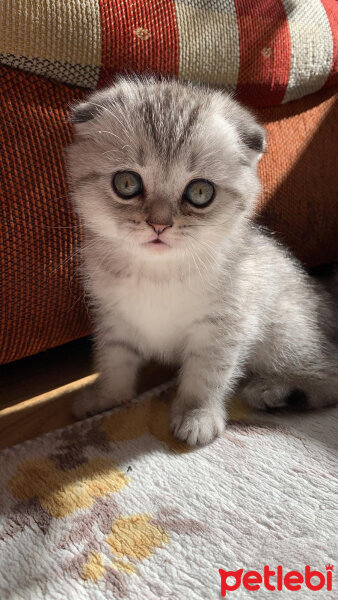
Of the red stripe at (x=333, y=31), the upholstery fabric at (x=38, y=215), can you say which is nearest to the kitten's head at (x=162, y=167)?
the upholstery fabric at (x=38, y=215)

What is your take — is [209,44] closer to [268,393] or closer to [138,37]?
[138,37]

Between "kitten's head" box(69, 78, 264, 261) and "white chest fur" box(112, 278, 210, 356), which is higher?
"kitten's head" box(69, 78, 264, 261)

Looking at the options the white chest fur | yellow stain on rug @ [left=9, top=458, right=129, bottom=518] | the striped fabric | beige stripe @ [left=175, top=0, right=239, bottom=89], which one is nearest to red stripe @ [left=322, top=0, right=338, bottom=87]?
the striped fabric

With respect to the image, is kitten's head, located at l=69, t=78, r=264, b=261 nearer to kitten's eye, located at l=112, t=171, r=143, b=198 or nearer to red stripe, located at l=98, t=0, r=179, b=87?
kitten's eye, located at l=112, t=171, r=143, b=198

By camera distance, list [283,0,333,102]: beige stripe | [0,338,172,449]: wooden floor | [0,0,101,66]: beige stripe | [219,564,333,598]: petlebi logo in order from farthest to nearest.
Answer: [283,0,333,102]: beige stripe
[0,338,172,449]: wooden floor
[0,0,101,66]: beige stripe
[219,564,333,598]: petlebi logo

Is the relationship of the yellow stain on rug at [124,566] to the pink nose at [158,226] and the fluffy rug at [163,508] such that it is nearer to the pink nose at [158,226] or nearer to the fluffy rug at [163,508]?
the fluffy rug at [163,508]

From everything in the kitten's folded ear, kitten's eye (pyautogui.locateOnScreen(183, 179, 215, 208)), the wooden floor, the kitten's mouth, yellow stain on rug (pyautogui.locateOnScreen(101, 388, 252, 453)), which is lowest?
the wooden floor

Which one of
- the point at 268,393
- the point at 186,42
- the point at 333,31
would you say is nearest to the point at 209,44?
the point at 186,42
